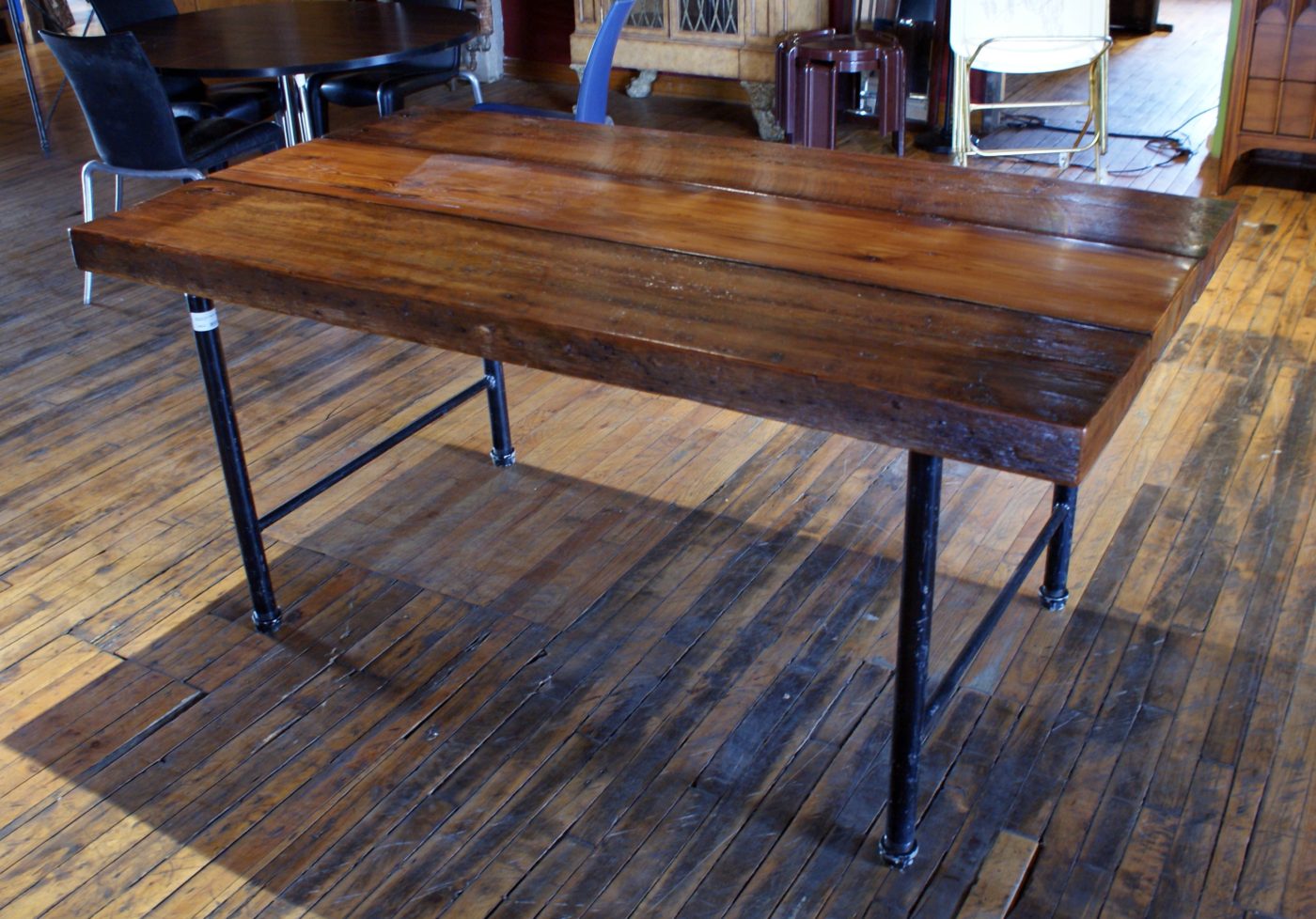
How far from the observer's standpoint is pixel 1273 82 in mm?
4547

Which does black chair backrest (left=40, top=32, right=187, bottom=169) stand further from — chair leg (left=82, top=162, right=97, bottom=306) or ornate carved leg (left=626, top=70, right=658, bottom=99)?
ornate carved leg (left=626, top=70, right=658, bottom=99)

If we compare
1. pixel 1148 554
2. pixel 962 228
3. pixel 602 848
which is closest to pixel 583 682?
pixel 602 848

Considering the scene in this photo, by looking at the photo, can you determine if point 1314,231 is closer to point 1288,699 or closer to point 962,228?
point 1288,699

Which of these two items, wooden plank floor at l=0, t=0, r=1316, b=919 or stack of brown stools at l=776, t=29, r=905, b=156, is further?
stack of brown stools at l=776, t=29, r=905, b=156

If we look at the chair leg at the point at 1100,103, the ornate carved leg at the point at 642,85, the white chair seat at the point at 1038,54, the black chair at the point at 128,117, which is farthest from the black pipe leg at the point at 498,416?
the ornate carved leg at the point at 642,85

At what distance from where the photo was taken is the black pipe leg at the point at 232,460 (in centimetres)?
217

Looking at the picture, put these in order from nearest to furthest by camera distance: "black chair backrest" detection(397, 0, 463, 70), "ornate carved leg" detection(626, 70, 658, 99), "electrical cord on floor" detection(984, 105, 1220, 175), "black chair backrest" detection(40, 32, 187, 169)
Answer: "black chair backrest" detection(40, 32, 187, 169) → "black chair backrest" detection(397, 0, 463, 70) → "electrical cord on floor" detection(984, 105, 1220, 175) → "ornate carved leg" detection(626, 70, 658, 99)

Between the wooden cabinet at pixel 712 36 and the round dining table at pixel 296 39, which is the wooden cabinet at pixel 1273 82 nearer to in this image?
the wooden cabinet at pixel 712 36

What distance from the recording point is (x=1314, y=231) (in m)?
4.27

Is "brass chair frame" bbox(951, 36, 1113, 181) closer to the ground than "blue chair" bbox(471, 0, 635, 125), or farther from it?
closer to the ground

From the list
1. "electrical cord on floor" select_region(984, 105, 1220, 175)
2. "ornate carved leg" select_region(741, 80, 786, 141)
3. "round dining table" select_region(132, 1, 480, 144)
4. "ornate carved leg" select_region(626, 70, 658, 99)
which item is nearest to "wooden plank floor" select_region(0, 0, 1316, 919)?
"round dining table" select_region(132, 1, 480, 144)

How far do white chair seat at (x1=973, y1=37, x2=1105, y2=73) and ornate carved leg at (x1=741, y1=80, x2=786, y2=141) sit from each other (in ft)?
3.90

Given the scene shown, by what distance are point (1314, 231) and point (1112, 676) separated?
2.75m

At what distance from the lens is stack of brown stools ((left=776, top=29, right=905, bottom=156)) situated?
482cm
